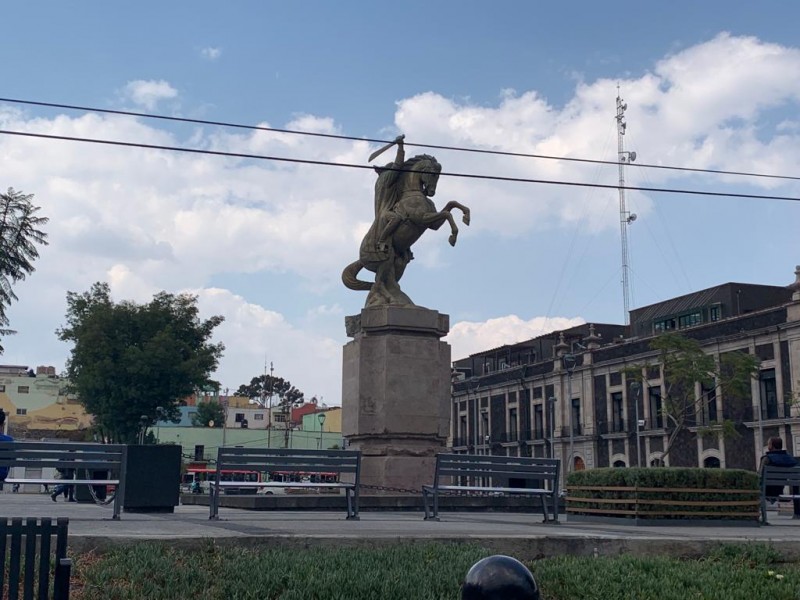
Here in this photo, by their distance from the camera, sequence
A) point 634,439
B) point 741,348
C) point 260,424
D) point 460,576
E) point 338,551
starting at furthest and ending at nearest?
point 260,424 → point 634,439 → point 741,348 → point 338,551 → point 460,576

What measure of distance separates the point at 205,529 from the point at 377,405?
293 inches

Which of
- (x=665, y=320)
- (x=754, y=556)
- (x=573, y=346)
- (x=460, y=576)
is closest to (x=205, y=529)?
(x=460, y=576)

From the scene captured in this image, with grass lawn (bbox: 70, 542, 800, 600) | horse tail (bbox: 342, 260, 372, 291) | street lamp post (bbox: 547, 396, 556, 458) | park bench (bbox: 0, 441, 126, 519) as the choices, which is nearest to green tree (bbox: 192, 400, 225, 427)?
street lamp post (bbox: 547, 396, 556, 458)

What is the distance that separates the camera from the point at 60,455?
968 centimetres

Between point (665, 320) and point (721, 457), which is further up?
point (665, 320)

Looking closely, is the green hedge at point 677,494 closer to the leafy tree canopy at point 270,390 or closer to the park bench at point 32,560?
the park bench at point 32,560

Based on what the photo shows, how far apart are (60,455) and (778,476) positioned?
981 centimetres

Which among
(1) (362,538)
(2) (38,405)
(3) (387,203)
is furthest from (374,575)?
(2) (38,405)

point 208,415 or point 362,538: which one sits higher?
point 208,415

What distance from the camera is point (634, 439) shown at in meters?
60.2

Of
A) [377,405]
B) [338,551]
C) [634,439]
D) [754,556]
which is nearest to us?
[338,551]

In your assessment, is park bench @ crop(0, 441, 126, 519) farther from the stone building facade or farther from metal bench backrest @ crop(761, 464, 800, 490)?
the stone building facade

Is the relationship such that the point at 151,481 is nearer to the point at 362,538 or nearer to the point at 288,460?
the point at 288,460

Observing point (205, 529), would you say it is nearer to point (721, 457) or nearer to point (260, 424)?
point (721, 457)
